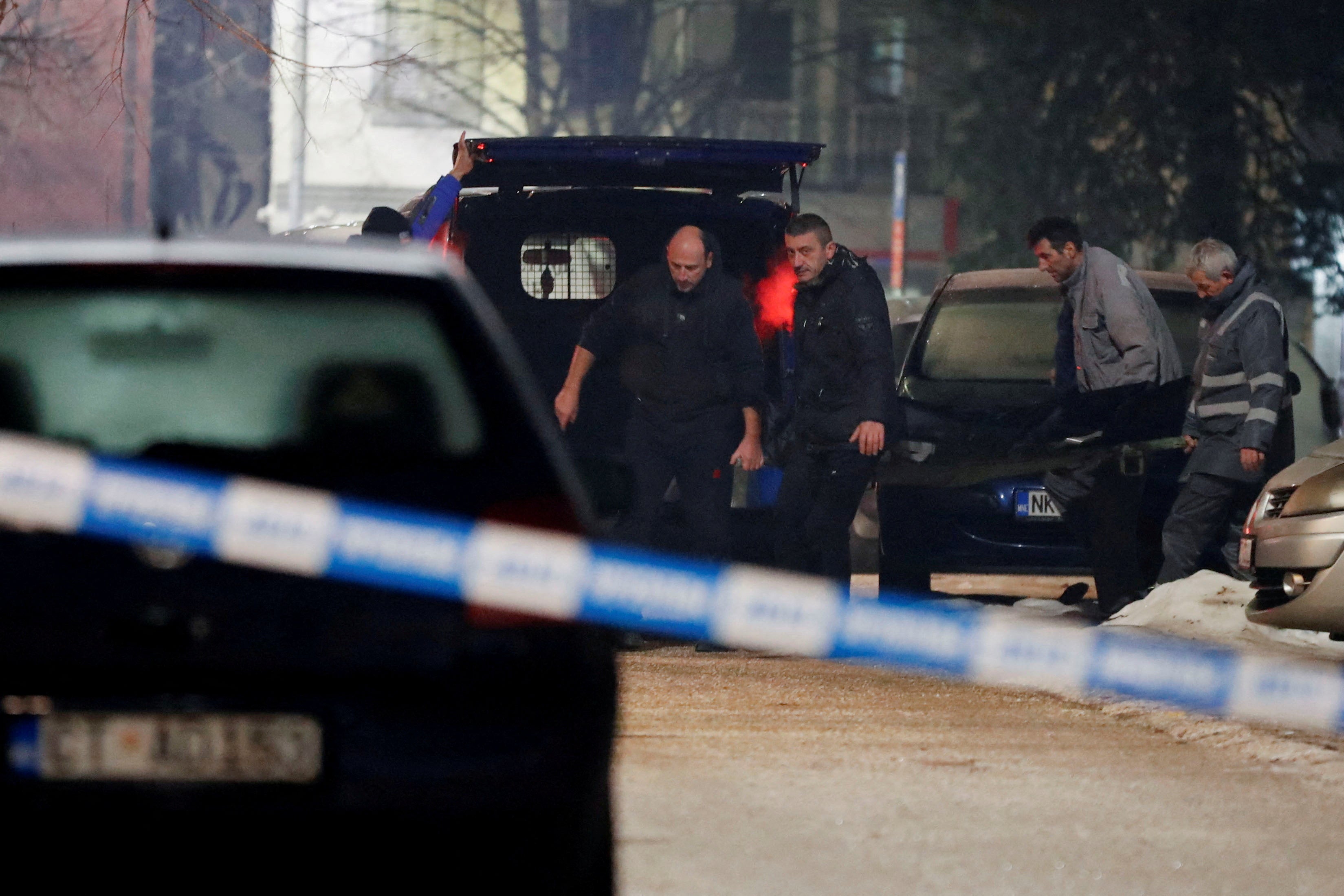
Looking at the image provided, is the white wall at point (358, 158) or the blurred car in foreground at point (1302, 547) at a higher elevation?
the white wall at point (358, 158)

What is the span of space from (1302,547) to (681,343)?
8.66ft

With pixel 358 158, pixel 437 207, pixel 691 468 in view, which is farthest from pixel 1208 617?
pixel 358 158

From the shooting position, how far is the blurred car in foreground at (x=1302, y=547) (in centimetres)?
796

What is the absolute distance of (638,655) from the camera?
364 inches

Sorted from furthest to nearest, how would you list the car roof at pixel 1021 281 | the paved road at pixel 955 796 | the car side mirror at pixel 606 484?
the car roof at pixel 1021 281 < the paved road at pixel 955 796 < the car side mirror at pixel 606 484

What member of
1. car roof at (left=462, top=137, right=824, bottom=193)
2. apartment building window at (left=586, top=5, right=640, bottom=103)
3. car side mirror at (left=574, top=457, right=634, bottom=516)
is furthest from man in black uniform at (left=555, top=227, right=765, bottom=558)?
apartment building window at (left=586, top=5, right=640, bottom=103)

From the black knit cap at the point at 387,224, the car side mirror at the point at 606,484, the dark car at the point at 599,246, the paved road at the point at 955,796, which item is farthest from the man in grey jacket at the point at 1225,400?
the car side mirror at the point at 606,484

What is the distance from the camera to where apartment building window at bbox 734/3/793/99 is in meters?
49.2

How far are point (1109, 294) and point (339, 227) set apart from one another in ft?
16.9

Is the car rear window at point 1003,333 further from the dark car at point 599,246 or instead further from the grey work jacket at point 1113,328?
the dark car at point 599,246

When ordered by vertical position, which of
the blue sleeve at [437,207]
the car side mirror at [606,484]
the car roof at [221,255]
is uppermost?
the blue sleeve at [437,207]

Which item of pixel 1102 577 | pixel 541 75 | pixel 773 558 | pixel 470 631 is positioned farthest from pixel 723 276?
Result: pixel 541 75

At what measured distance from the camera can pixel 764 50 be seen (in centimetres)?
4922

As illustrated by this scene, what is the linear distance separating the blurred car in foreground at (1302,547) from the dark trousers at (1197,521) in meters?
1.57
